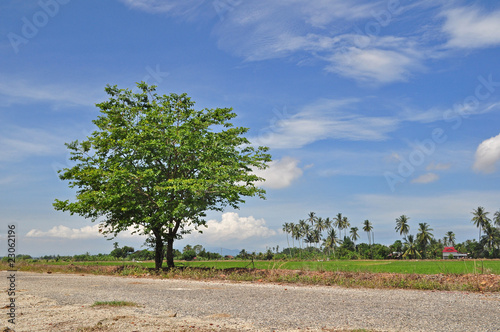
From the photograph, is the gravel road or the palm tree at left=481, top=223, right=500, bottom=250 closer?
the gravel road

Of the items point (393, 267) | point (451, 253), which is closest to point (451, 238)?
point (451, 253)

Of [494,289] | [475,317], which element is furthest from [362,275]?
[475,317]

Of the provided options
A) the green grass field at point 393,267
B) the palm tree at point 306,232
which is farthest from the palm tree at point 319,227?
the green grass field at point 393,267

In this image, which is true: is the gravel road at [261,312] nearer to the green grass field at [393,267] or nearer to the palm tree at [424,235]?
the green grass field at [393,267]

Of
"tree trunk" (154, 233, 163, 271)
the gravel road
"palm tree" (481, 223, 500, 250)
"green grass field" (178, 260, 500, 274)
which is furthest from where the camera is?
"palm tree" (481, 223, 500, 250)

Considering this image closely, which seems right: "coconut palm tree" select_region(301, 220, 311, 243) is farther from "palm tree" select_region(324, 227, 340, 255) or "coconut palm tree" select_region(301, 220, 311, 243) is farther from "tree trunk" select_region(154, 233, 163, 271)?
"tree trunk" select_region(154, 233, 163, 271)

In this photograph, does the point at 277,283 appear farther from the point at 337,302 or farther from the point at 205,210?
the point at 205,210

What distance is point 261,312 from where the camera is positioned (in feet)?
32.3

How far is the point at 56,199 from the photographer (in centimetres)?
2862

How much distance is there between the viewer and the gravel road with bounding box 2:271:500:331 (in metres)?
8.22

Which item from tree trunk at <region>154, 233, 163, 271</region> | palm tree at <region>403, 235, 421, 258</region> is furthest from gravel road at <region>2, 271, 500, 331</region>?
palm tree at <region>403, 235, 421, 258</region>

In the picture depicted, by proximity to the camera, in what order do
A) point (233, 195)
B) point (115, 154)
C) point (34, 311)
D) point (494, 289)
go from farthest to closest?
point (115, 154) < point (233, 195) < point (494, 289) < point (34, 311)

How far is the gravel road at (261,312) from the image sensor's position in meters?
8.22

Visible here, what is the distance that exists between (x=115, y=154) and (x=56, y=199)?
588cm
